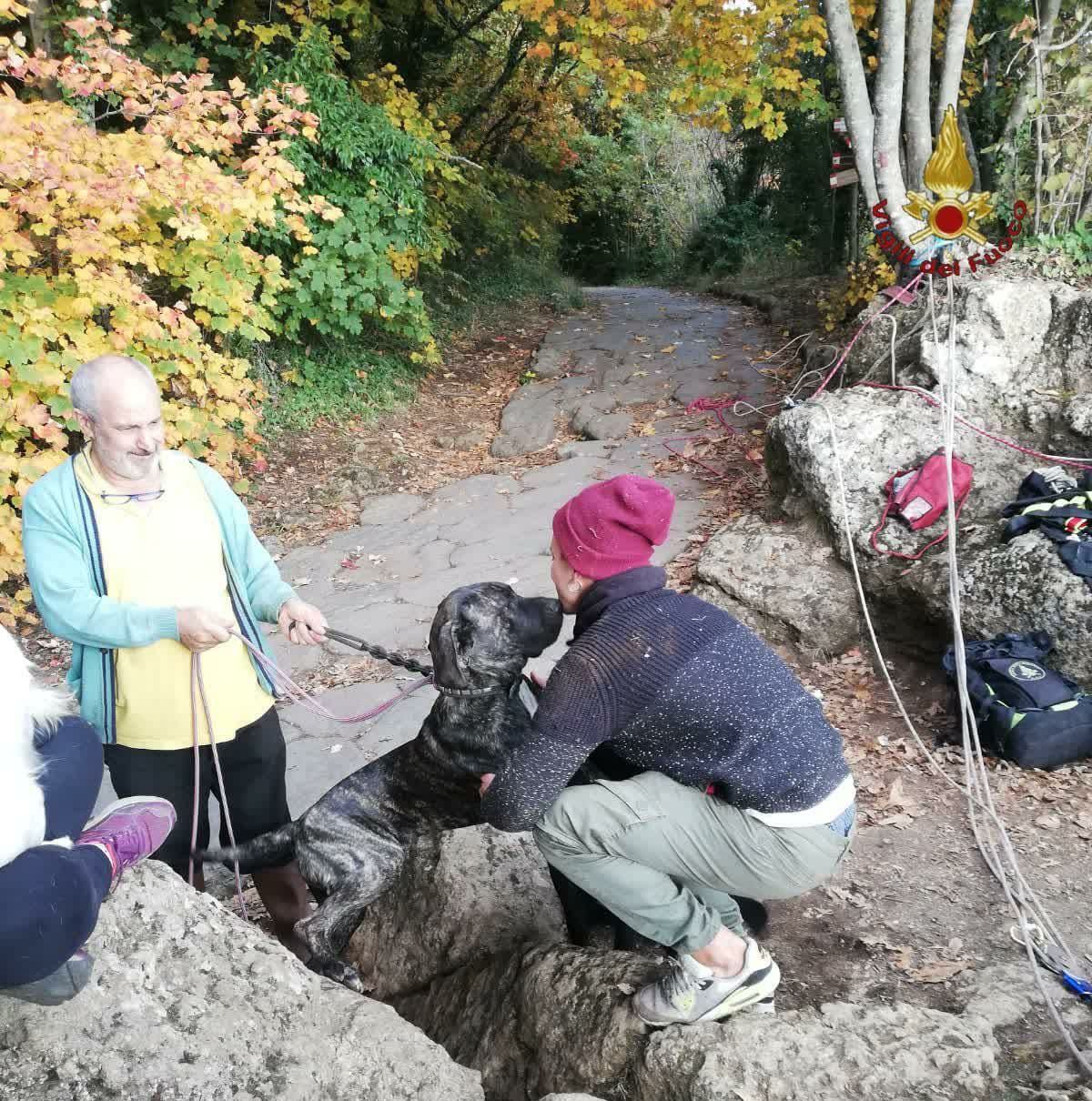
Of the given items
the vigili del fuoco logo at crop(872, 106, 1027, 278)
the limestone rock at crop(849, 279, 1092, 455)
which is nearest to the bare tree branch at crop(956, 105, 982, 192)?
the vigili del fuoco logo at crop(872, 106, 1027, 278)

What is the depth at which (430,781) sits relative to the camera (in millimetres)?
2781

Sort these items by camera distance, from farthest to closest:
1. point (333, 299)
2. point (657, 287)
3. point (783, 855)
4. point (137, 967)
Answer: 1. point (657, 287)
2. point (333, 299)
3. point (783, 855)
4. point (137, 967)

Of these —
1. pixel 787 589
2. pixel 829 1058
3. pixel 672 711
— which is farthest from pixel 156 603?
pixel 787 589

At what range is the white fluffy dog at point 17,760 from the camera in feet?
5.01

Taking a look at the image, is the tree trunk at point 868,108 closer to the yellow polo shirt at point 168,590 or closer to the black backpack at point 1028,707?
the black backpack at point 1028,707

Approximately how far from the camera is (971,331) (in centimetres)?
606

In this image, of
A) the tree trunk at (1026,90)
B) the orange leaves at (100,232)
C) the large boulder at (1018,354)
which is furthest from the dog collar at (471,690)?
the tree trunk at (1026,90)

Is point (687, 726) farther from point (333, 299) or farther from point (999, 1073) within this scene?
point (333, 299)

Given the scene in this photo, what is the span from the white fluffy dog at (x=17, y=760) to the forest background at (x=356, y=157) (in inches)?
149

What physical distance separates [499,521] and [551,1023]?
5045mm

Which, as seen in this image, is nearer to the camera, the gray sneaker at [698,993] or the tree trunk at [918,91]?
the gray sneaker at [698,993]

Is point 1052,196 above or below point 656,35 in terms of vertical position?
below

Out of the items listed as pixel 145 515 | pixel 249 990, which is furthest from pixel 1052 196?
pixel 249 990

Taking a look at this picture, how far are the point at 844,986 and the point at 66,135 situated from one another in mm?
5313
